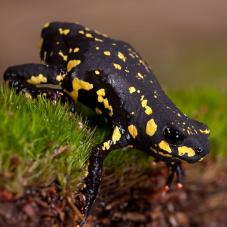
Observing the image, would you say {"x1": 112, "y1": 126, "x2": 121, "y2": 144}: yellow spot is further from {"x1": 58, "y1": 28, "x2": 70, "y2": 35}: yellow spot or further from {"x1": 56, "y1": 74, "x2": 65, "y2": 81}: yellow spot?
{"x1": 58, "y1": 28, "x2": 70, "y2": 35}: yellow spot

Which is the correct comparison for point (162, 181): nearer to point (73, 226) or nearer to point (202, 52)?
point (73, 226)

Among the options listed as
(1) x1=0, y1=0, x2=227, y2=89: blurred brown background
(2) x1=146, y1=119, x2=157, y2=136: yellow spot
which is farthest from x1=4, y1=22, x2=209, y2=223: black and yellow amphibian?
(1) x1=0, y1=0, x2=227, y2=89: blurred brown background

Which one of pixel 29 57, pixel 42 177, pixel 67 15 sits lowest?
pixel 29 57

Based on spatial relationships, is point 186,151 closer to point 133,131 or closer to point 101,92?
point 133,131

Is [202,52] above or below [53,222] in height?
below

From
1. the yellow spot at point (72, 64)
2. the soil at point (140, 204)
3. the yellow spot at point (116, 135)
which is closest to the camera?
the soil at point (140, 204)

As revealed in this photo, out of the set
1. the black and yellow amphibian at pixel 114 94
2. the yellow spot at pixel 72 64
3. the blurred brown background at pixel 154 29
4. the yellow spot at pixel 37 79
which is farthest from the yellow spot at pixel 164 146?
the blurred brown background at pixel 154 29

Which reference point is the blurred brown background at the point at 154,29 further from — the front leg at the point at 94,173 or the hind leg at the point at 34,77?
the front leg at the point at 94,173

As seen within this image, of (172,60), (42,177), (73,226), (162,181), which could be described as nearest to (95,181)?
(73,226)
